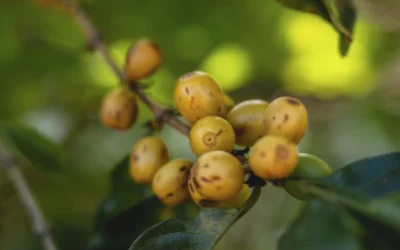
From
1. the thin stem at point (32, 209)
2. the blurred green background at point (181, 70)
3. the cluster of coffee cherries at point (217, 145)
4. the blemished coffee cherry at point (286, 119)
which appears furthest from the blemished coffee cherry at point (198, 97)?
the blurred green background at point (181, 70)

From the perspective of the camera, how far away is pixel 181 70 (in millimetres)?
1997

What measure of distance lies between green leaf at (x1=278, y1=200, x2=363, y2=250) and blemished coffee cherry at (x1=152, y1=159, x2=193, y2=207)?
0.72 ft

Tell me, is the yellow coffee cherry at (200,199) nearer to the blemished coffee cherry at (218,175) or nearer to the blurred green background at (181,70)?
the blemished coffee cherry at (218,175)

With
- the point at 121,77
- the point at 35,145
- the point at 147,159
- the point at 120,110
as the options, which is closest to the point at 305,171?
the point at 147,159

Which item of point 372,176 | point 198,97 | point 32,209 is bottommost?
point 32,209

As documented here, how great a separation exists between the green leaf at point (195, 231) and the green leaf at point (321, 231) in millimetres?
121

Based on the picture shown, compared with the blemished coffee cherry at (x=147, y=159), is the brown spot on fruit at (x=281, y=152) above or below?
above

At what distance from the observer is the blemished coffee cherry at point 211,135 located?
0.82 meters

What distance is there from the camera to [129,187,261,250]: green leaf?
0.83 meters

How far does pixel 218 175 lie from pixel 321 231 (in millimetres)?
149

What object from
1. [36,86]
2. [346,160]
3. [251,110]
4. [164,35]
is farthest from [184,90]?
[346,160]

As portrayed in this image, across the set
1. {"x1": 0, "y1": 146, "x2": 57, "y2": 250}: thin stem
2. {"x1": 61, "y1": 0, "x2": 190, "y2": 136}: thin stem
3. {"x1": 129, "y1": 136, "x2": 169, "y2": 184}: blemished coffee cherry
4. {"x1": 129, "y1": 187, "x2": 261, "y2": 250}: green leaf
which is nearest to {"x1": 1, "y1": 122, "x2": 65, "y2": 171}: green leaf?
{"x1": 0, "y1": 146, "x2": 57, "y2": 250}: thin stem

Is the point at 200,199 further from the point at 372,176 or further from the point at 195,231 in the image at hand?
the point at 372,176

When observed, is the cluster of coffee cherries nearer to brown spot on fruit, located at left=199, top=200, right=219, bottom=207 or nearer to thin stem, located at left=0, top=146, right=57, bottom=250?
brown spot on fruit, located at left=199, top=200, right=219, bottom=207
